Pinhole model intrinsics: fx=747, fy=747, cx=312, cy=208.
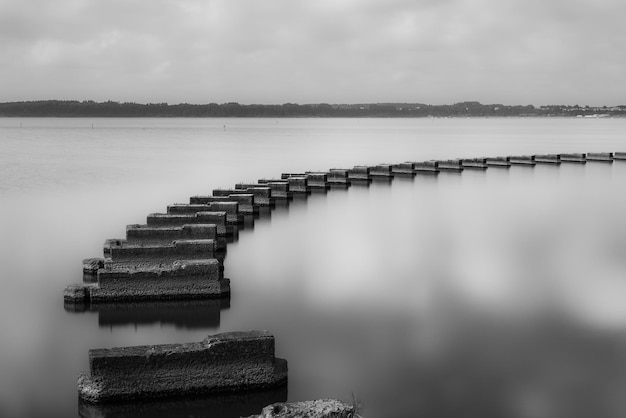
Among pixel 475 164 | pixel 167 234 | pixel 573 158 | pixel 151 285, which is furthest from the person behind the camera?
pixel 573 158

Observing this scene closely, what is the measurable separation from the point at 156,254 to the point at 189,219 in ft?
13.0

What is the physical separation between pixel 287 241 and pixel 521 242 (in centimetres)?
622

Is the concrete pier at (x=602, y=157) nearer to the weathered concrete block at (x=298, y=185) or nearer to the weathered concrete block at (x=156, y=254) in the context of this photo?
the weathered concrete block at (x=298, y=185)

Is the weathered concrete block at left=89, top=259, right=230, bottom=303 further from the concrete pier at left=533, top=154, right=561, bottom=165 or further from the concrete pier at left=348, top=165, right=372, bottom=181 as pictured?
the concrete pier at left=533, top=154, right=561, bottom=165

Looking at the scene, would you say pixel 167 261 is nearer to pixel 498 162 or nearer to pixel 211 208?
pixel 211 208

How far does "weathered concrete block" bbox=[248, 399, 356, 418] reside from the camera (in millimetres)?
6203

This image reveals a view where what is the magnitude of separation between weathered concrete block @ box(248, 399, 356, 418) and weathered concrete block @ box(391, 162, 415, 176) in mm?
34512

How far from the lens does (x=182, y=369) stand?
862 cm

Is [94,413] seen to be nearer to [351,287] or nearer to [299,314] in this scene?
[299,314]

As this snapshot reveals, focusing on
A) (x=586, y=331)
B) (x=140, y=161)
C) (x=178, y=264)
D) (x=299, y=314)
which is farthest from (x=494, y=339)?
(x=140, y=161)

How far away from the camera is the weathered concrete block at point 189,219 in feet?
56.7

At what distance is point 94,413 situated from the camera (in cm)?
842

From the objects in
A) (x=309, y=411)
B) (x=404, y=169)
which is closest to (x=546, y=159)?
(x=404, y=169)

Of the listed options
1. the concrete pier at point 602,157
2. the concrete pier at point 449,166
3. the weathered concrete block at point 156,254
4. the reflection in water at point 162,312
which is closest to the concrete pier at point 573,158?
the concrete pier at point 602,157
